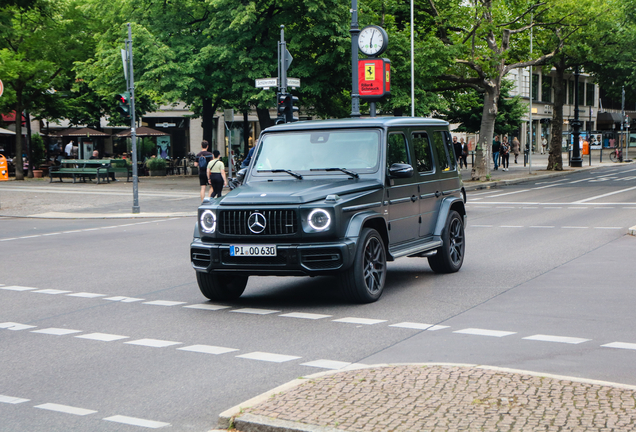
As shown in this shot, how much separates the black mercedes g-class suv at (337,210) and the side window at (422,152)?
0.01m

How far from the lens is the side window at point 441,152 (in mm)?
11094

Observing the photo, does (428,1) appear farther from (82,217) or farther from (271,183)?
(271,183)

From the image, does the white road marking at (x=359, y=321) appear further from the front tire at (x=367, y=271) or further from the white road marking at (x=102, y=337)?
the white road marking at (x=102, y=337)

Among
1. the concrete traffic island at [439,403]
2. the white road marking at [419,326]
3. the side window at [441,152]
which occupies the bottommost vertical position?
the white road marking at [419,326]

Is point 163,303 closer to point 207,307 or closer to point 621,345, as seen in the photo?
point 207,307

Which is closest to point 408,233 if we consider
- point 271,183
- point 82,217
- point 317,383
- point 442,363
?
point 271,183

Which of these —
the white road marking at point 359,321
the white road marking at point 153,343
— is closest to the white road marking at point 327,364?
the white road marking at point 153,343

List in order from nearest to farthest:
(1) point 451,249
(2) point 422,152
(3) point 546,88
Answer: (2) point 422,152, (1) point 451,249, (3) point 546,88

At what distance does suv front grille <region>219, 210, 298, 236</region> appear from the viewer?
841 centimetres

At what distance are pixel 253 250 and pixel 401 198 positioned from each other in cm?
215

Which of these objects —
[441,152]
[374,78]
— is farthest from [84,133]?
[441,152]

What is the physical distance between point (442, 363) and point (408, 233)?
4.13 meters

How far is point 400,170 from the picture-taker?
9.42m

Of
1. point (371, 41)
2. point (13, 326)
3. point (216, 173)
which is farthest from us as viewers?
point (371, 41)
